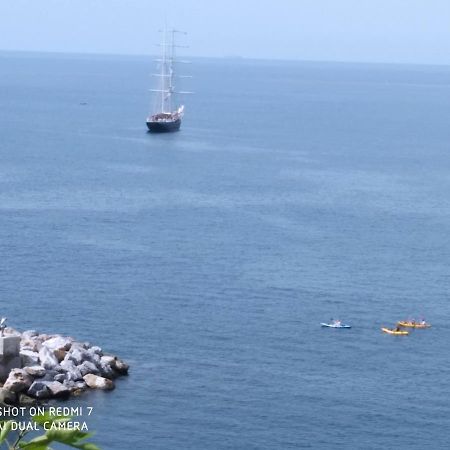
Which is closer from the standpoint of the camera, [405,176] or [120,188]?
[120,188]

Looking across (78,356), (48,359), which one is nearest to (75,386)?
(48,359)

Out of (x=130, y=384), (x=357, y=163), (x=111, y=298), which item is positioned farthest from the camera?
(x=357, y=163)

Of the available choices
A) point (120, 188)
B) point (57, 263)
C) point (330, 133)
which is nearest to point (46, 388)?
point (57, 263)

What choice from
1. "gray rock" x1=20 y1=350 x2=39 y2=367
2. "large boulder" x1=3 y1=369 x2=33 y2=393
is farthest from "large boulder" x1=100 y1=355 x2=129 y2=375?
"large boulder" x1=3 y1=369 x2=33 y2=393

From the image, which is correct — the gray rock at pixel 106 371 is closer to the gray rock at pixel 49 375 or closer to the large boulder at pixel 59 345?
the large boulder at pixel 59 345

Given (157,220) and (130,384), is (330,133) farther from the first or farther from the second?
(130,384)

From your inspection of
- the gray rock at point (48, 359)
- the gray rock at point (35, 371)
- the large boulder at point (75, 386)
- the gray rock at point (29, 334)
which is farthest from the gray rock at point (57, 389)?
the gray rock at point (29, 334)
